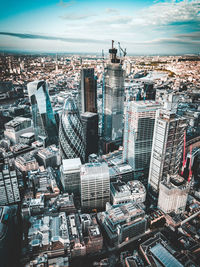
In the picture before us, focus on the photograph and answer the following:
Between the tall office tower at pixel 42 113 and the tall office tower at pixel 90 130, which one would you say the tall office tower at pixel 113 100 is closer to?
the tall office tower at pixel 90 130

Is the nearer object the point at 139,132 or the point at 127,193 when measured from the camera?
the point at 127,193

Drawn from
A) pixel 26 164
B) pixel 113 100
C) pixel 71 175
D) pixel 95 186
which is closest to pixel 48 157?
pixel 26 164

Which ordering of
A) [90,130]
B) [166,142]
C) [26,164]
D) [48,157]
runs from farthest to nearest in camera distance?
[90,130] → [48,157] → [26,164] → [166,142]

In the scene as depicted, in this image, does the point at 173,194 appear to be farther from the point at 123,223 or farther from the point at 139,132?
the point at 139,132

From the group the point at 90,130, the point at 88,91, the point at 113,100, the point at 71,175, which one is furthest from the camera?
the point at 88,91

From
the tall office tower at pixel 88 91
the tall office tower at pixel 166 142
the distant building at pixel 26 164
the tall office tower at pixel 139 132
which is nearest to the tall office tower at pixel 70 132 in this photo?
the distant building at pixel 26 164

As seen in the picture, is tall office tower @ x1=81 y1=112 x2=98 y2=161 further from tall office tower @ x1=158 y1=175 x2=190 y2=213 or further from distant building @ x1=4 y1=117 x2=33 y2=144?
distant building @ x1=4 y1=117 x2=33 y2=144

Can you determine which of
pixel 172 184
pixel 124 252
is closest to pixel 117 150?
pixel 172 184

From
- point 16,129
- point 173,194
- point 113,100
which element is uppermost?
point 113,100
